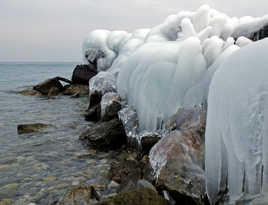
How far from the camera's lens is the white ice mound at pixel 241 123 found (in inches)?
83.0

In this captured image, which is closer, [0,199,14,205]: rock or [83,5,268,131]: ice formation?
[0,199,14,205]: rock

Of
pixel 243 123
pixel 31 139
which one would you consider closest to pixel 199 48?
pixel 243 123

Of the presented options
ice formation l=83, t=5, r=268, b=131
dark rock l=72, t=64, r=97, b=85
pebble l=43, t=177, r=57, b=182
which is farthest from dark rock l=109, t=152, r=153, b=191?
dark rock l=72, t=64, r=97, b=85

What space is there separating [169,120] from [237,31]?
110 inches

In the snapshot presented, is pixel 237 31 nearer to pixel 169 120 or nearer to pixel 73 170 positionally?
pixel 169 120

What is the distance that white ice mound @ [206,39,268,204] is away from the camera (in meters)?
2.11

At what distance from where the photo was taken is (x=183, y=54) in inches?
181

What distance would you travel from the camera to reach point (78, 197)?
10.0 ft

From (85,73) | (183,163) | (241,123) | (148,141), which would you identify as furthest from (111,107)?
(85,73)

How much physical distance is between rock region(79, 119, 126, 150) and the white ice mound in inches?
Answer: 116

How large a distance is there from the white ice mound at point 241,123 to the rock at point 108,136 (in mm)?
2959

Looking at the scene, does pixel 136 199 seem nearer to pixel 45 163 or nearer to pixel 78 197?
pixel 78 197

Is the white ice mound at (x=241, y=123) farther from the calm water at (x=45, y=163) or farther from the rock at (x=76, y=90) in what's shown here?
the rock at (x=76, y=90)

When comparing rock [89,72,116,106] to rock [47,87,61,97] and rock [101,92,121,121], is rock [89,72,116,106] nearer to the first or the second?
rock [101,92,121,121]
